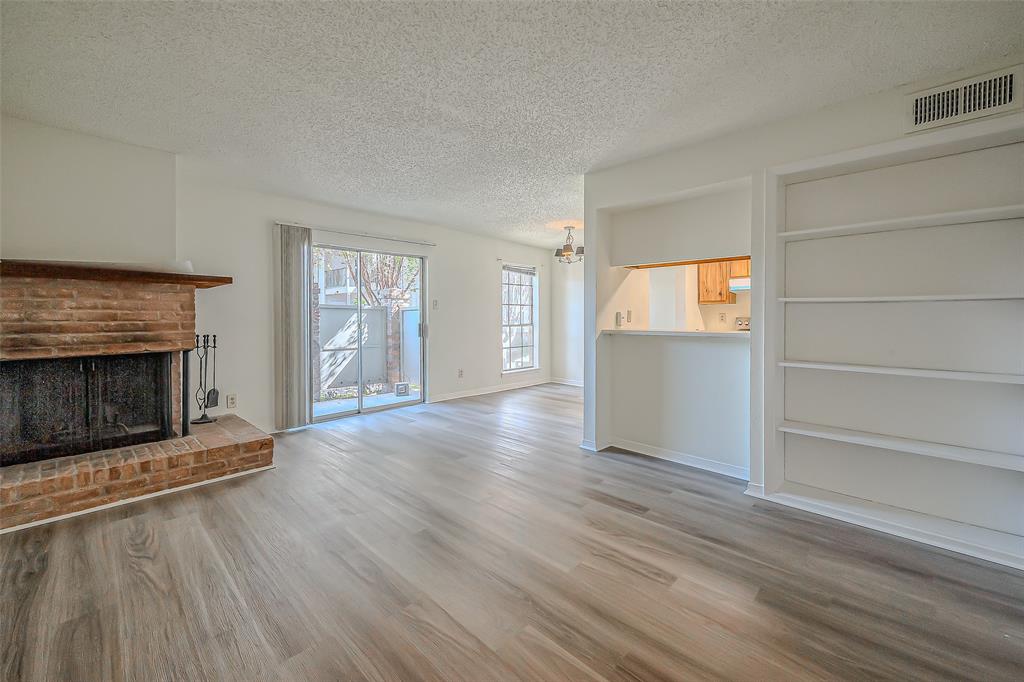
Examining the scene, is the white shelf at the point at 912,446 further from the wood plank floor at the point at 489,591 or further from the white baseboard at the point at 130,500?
the white baseboard at the point at 130,500

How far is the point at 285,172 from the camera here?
3.80 metres

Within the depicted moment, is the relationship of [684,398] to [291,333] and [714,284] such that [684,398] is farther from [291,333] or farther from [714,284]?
[291,333]

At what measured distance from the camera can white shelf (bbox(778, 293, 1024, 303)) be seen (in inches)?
82.3

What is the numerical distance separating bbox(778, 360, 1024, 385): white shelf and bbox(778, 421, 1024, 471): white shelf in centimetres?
39

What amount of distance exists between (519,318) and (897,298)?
18.7 feet

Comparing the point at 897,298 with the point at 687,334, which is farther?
the point at 687,334

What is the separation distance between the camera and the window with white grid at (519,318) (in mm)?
7395

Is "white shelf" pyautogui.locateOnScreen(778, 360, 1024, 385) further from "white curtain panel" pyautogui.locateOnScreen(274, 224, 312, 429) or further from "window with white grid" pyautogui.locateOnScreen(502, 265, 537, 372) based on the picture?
"window with white grid" pyautogui.locateOnScreen(502, 265, 537, 372)

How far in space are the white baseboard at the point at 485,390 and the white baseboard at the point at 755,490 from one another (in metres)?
4.26

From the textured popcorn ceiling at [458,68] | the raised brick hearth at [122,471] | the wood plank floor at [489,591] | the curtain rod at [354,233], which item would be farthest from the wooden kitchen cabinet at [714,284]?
the raised brick hearth at [122,471]

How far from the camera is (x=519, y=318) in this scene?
7.67 metres

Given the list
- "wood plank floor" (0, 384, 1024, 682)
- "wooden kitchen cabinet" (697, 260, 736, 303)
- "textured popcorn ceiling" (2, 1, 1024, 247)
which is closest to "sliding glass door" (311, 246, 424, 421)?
"textured popcorn ceiling" (2, 1, 1024, 247)

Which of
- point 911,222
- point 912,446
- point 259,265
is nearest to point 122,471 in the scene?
point 259,265

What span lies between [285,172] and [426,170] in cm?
130
